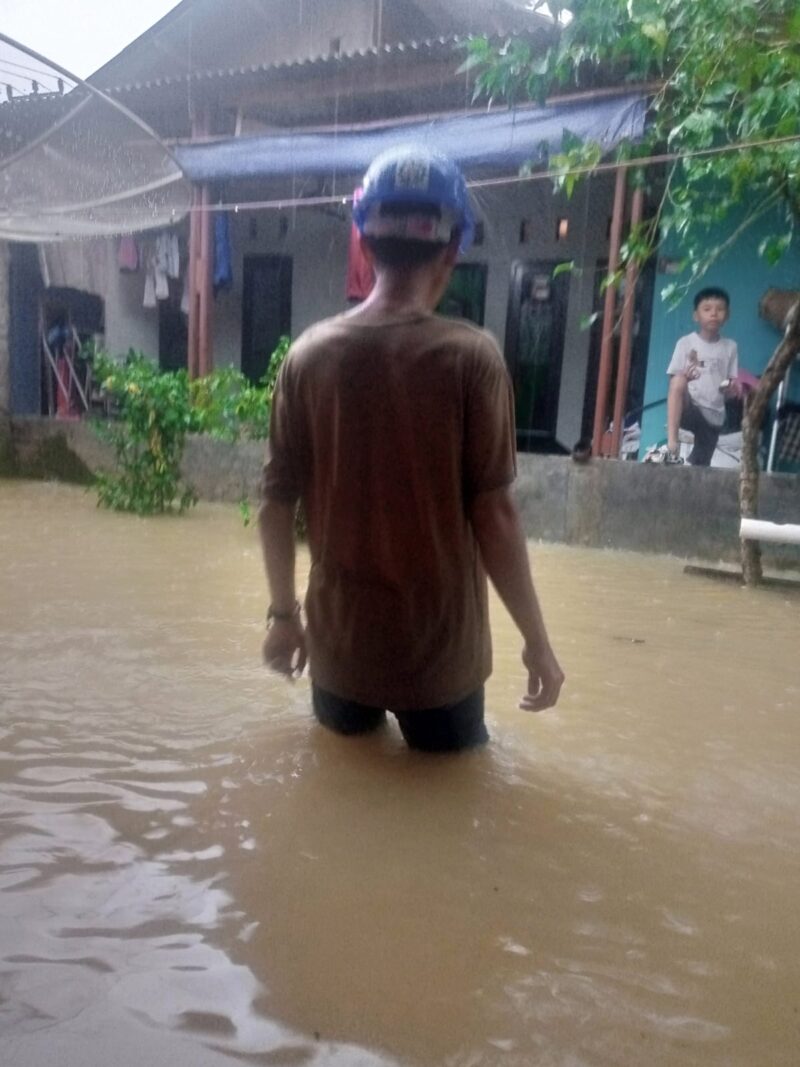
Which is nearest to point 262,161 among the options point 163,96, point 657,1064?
point 163,96

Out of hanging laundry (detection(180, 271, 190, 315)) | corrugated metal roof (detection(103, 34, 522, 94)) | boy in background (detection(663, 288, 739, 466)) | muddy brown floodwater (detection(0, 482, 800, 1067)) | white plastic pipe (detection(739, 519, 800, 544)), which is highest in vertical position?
corrugated metal roof (detection(103, 34, 522, 94))

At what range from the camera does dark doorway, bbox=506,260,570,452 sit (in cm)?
919

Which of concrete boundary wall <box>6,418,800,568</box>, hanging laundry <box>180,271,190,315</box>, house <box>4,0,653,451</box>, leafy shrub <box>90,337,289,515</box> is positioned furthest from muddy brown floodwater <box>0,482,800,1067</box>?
hanging laundry <box>180,271,190,315</box>

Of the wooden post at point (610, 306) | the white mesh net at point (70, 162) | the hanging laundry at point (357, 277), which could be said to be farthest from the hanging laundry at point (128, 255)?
the wooden post at point (610, 306)

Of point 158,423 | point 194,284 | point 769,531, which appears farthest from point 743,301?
point 194,284

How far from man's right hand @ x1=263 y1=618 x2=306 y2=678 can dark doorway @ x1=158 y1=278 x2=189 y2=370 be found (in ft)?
30.8

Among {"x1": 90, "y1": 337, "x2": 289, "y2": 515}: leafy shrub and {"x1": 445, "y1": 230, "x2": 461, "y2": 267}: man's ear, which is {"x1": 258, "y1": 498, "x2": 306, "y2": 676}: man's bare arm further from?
{"x1": 90, "y1": 337, "x2": 289, "y2": 515}: leafy shrub

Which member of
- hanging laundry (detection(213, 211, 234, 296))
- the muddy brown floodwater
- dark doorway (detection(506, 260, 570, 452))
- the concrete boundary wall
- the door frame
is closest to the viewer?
the muddy brown floodwater

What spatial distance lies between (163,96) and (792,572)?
7.75 m

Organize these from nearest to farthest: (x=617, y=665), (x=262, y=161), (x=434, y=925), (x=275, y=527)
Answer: (x=434, y=925) → (x=275, y=527) → (x=617, y=665) → (x=262, y=161)

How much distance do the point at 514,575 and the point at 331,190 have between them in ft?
26.7

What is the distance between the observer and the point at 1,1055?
1490 millimetres

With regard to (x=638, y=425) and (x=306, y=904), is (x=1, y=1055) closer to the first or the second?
(x=306, y=904)

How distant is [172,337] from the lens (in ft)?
37.3
